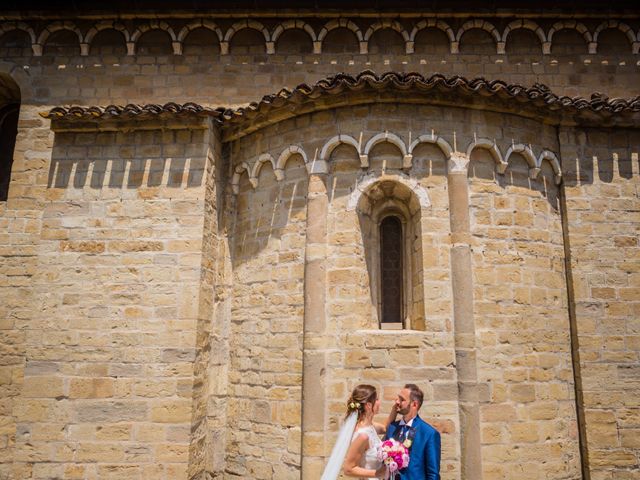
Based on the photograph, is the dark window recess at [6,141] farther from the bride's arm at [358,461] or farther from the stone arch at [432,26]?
the bride's arm at [358,461]

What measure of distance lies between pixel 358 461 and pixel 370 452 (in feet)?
0.40

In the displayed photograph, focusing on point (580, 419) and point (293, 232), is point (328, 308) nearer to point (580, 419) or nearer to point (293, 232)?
point (293, 232)

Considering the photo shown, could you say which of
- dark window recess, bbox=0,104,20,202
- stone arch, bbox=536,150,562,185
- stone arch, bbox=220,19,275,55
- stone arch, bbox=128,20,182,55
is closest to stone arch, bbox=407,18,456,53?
stone arch, bbox=220,19,275,55

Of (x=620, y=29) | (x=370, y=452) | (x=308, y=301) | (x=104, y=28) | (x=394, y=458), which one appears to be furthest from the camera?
(x=104, y=28)

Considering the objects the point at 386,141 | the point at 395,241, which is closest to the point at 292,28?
the point at 386,141

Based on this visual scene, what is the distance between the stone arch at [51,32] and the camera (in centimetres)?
785

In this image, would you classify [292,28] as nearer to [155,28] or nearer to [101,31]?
[155,28]

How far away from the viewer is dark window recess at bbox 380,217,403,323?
18.4 feet

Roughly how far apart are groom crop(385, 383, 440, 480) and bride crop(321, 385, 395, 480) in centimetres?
20

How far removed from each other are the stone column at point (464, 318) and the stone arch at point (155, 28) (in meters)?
4.80

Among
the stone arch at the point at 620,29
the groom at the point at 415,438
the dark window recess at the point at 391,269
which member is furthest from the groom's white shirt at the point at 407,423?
the stone arch at the point at 620,29

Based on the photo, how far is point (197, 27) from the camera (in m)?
7.84

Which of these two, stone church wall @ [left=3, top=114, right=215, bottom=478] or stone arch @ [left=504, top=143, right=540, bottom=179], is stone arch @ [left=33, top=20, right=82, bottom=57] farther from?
stone arch @ [left=504, top=143, right=540, bottom=179]

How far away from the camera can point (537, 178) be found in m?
5.86
